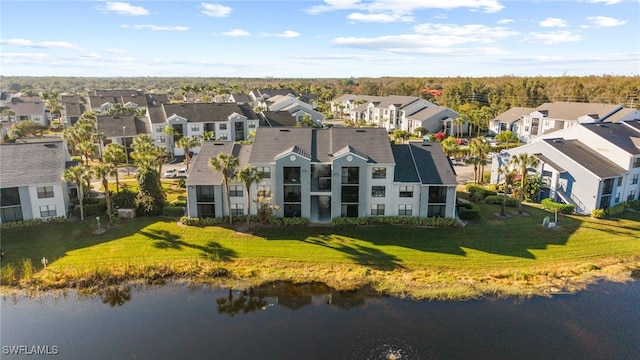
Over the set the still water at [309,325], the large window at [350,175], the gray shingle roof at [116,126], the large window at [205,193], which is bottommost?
the still water at [309,325]

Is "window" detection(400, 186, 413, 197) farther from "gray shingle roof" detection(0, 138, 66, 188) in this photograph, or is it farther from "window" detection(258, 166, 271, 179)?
"gray shingle roof" detection(0, 138, 66, 188)

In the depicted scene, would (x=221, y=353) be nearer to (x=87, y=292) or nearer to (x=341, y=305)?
→ (x=341, y=305)

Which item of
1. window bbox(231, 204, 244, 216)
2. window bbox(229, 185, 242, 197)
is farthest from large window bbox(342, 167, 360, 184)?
window bbox(231, 204, 244, 216)

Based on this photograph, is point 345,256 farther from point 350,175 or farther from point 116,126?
point 116,126

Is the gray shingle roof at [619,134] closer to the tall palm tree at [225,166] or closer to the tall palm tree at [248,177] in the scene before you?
the tall palm tree at [248,177]

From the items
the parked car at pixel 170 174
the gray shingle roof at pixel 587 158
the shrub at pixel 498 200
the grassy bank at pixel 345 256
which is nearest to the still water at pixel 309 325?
the grassy bank at pixel 345 256
